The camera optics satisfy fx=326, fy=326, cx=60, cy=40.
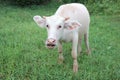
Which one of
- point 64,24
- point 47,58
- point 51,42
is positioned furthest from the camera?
point 47,58

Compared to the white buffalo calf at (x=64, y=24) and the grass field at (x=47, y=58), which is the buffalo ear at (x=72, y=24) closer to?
the white buffalo calf at (x=64, y=24)

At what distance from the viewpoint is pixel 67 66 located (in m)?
6.27

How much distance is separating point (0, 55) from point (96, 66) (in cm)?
193

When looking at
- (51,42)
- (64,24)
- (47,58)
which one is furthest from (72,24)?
(47,58)

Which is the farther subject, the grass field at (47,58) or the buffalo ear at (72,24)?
the buffalo ear at (72,24)

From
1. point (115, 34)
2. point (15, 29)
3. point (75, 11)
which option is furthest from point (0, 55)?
point (115, 34)

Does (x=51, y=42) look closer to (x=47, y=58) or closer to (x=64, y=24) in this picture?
(x=64, y=24)

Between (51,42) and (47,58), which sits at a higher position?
(51,42)

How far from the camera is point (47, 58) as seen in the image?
266 inches

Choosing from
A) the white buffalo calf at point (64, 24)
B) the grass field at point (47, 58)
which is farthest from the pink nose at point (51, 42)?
the grass field at point (47, 58)

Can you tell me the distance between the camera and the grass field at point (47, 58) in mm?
5586

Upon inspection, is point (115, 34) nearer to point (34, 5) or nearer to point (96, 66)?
point (96, 66)

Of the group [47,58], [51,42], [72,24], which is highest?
[72,24]

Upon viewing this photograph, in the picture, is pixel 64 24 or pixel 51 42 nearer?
pixel 51 42
